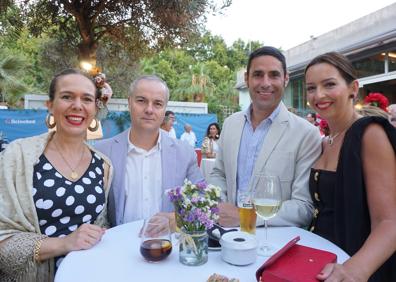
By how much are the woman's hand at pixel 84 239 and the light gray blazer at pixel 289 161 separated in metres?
0.96

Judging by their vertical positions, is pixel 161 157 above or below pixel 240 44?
below

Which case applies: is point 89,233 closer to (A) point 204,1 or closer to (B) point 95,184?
(B) point 95,184

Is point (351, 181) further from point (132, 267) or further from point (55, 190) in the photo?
point (55, 190)

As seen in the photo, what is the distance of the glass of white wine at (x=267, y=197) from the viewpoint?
57.7 inches

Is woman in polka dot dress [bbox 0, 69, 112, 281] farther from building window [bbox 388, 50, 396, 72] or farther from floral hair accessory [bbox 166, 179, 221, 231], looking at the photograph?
building window [bbox 388, 50, 396, 72]

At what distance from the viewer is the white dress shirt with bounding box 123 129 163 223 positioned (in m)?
2.23

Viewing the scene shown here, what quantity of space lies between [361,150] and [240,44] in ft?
142

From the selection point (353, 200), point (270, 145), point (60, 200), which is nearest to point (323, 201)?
point (353, 200)

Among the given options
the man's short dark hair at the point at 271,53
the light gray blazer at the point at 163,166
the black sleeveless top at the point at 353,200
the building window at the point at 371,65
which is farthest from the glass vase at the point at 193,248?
the building window at the point at 371,65

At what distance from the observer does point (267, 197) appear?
148 centimetres

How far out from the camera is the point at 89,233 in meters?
1.57

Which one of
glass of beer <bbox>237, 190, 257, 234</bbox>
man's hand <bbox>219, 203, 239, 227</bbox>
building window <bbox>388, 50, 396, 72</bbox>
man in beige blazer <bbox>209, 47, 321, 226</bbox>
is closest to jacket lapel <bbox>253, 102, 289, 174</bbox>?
man in beige blazer <bbox>209, 47, 321, 226</bbox>

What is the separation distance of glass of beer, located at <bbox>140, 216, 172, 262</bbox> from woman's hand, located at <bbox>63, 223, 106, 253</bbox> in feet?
0.96

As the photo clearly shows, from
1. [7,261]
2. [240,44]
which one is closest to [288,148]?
[7,261]
